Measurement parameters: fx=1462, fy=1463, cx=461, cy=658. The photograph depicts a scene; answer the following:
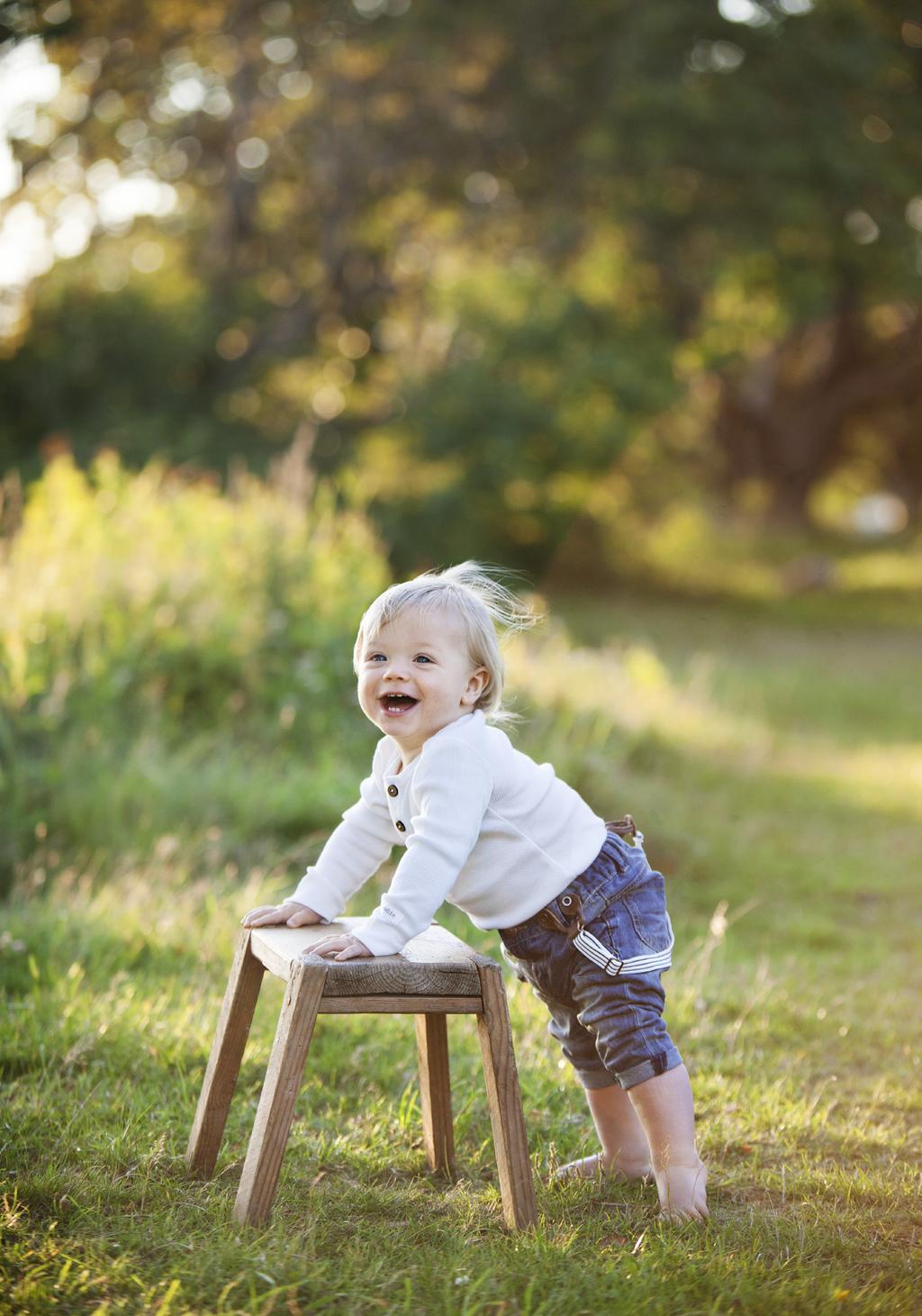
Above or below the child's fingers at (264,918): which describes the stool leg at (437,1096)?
below

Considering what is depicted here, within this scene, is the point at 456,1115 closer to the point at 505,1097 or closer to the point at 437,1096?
the point at 437,1096

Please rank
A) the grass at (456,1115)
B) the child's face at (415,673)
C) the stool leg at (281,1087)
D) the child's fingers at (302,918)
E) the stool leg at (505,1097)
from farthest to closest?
1. the child's fingers at (302,918)
2. the child's face at (415,673)
3. the stool leg at (505,1097)
4. the stool leg at (281,1087)
5. the grass at (456,1115)

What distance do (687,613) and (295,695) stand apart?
13.9m

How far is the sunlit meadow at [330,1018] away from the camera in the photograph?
2.84 metres

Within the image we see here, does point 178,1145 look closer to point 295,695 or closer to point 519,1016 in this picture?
point 519,1016

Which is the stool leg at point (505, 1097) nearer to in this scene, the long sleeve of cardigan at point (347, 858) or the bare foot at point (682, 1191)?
the bare foot at point (682, 1191)

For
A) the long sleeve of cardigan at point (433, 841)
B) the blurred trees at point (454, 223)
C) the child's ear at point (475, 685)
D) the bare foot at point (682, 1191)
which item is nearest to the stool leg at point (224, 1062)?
the long sleeve of cardigan at point (433, 841)

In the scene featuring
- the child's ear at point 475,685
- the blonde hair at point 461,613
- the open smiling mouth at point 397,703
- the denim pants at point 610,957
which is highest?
the blonde hair at point 461,613

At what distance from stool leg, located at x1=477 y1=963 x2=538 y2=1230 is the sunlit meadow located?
8 cm

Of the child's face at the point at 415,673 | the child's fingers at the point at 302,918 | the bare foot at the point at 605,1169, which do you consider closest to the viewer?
the child's face at the point at 415,673

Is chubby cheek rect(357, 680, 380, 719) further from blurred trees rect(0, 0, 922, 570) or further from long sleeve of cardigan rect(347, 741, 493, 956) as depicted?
blurred trees rect(0, 0, 922, 570)

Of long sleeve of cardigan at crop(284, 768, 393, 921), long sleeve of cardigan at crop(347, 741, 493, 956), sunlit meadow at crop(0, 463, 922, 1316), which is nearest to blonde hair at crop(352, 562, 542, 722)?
long sleeve of cardigan at crop(347, 741, 493, 956)

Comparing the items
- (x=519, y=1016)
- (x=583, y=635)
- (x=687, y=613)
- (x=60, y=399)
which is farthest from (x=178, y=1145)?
(x=687, y=613)

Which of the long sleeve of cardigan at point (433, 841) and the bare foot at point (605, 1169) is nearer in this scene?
the long sleeve of cardigan at point (433, 841)
